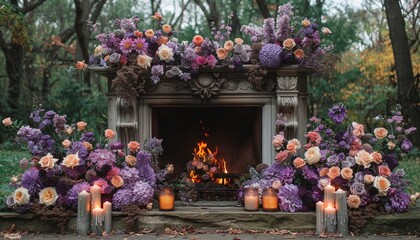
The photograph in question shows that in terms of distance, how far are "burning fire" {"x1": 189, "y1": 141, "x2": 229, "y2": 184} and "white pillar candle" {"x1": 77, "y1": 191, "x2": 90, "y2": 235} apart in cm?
184

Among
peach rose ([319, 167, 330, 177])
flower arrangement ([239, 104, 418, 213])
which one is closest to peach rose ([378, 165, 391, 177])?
flower arrangement ([239, 104, 418, 213])

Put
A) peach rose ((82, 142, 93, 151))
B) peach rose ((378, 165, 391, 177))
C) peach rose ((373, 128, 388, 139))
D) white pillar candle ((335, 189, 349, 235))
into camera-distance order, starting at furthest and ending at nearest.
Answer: peach rose ((82, 142, 93, 151)), peach rose ((373, 128, 388, 139)), peach rose ((378, 165, 391, 177)), white pillar candle ((335, 189, 349, 235))

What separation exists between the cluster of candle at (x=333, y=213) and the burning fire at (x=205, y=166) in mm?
1851

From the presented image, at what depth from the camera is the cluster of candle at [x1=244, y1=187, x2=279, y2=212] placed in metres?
5.97

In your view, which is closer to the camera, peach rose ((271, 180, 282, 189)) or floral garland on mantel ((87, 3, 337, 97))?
peach rose ((271, 180, 282, 189))

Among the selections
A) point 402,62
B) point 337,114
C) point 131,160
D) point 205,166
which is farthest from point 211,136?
point 402,62

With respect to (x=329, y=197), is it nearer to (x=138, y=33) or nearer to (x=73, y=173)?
(x=73, y=173)

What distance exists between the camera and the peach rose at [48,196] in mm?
5805

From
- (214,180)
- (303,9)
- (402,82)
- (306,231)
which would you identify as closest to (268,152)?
(214,180)

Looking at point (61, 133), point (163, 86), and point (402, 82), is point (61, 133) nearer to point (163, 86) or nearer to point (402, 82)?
point (163, 86)

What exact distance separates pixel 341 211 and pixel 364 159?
651mm

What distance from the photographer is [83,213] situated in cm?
564

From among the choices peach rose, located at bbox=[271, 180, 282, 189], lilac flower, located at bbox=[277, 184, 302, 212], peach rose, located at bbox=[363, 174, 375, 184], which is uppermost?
peach rose, located at bbox=[363, 174, 375, 184]

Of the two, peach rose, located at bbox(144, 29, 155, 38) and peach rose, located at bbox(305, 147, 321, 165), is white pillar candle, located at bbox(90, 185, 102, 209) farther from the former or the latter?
peach rose, located at bbox(305, 147, 321, 165)
